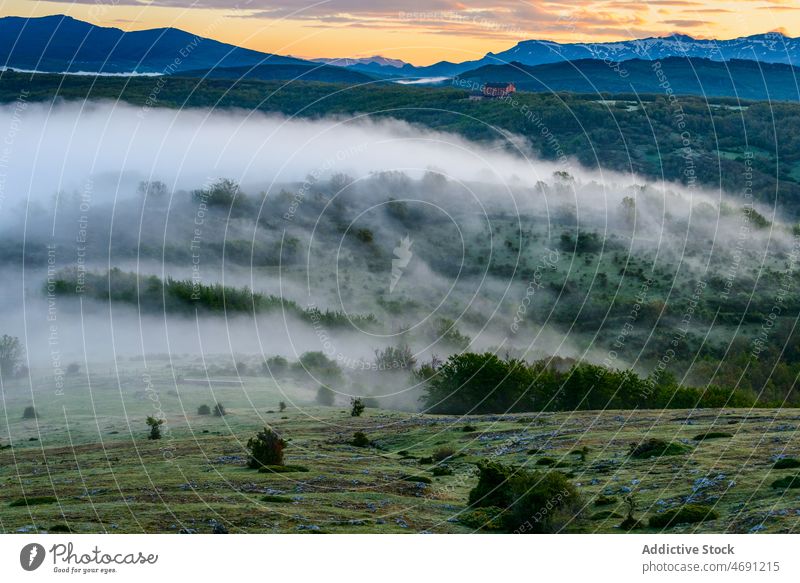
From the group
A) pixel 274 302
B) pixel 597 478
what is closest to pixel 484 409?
pixel 597 478

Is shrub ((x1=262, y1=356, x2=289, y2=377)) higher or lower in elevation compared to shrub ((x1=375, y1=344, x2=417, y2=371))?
higher

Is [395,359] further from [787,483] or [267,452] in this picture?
[787,483]

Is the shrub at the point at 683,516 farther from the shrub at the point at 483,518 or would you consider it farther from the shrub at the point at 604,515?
the shrub at the point at 483,518

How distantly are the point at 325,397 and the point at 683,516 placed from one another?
56.7m

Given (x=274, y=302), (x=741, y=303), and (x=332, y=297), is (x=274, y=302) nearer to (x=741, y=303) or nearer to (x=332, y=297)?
(x=332, y=297)

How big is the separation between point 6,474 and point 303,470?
19646mm

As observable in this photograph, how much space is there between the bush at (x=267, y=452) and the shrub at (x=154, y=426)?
11773 mm

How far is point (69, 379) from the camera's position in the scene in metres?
122

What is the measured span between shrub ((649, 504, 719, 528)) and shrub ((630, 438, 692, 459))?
11.8m

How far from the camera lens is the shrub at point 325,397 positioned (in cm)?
11606

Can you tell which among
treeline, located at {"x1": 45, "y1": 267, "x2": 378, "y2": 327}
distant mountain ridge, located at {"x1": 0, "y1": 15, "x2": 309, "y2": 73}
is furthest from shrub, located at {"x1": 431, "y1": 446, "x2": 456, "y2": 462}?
distant mountain ridge, located at {"x1": 0, "y1": 15, "x2": 309, "y2": 73}

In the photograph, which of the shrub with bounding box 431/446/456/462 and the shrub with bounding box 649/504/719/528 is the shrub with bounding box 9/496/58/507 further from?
the shrub with bounding box 649/504/719/528

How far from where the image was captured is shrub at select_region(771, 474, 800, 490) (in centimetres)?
7032
